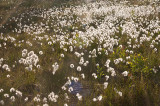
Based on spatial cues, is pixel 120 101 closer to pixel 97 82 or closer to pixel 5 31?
pixel 97 82

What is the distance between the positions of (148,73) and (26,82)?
309 cm

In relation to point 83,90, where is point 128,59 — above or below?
above

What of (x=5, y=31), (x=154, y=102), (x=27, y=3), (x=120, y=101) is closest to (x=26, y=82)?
(x=120, y=101)

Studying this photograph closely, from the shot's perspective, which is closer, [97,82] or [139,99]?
[139,99]

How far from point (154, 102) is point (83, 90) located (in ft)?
5.11

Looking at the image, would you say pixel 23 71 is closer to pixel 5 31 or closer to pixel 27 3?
pixel 5 31

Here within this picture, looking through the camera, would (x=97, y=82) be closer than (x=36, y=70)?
Yes

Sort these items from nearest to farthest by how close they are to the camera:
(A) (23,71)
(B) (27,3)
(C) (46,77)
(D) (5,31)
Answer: (C) (46,77) < (A) (23,71) < (D) (5,31) < (B) (27,3)

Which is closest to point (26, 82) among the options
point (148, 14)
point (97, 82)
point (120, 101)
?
point (97, 82)

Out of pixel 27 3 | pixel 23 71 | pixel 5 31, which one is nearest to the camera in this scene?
pixel 23 71

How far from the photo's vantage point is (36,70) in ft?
14.2

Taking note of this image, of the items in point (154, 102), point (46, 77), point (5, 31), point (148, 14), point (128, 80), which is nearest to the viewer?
point (154, 102)

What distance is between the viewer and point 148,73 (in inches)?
142

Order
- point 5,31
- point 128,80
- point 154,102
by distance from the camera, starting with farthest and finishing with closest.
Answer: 1. point 5,31
2. point 128,80
3. point 154,102
